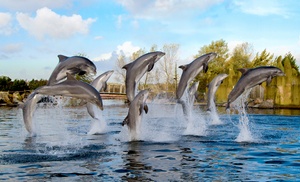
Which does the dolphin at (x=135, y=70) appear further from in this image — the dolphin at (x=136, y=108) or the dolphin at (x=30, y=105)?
the dolphin at (x=30, y=105)

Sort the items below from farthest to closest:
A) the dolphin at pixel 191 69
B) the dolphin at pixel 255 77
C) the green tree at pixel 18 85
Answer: the green tree at pixel 18 85 < the dolphin at pixel 191 69 < the dolphin at pixel 255 77

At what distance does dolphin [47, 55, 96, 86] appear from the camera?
12.4 meters

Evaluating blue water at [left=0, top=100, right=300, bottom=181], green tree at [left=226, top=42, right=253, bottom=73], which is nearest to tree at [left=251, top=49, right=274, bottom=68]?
green tree at [left=226, top=42, right=253, bottom=73]

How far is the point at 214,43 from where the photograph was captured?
7681cm

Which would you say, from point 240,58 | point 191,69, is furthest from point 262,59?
point 191,69

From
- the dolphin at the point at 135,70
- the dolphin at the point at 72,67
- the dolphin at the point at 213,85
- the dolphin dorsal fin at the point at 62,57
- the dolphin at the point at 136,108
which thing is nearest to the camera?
the dolphin at the point at 72,67

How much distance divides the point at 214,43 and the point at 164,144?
65378mm

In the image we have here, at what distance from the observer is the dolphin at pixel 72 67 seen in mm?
12430

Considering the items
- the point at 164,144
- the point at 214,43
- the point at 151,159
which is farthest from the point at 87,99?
the point at 214,43

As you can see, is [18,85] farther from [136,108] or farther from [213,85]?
[136,108]

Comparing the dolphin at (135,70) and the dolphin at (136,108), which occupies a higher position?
the dolphin at (135,70)

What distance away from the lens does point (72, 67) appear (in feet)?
40.8

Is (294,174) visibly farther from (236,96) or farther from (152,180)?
(236,96)

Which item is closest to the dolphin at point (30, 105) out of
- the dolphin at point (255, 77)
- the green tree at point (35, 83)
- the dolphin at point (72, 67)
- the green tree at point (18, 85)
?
the dolphin at point (72, 67)
